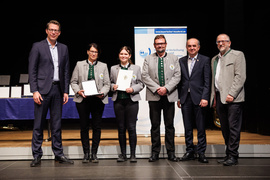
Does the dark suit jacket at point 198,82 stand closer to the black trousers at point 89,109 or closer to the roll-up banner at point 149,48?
the black trousers at point 89,109

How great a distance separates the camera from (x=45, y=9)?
6.80 m

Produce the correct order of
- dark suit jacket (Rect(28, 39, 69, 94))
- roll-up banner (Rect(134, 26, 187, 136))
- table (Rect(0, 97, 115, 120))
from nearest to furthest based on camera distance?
dark suit jacket (Rect(28, 39, 69, 94)) → table (Rect(0, 97, 115, 120)) → roll-up banner (Rect(134, 26, 187, 136))

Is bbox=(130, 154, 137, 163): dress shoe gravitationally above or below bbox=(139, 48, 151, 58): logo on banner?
below

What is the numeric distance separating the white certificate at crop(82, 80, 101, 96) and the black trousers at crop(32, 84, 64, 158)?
34cm

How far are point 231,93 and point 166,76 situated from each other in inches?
32.4

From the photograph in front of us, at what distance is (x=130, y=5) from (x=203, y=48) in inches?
78.4

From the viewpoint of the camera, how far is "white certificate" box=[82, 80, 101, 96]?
352 cm

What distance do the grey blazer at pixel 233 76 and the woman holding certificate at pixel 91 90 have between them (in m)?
1.44

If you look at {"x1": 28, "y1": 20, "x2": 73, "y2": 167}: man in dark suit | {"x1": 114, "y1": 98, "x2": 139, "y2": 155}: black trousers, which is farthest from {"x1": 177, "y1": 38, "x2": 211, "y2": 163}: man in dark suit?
{"x1": 28, "y1": 20, "x2": 73, "y2": 167}: man in dark suit

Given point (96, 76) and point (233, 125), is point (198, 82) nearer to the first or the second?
point (233, 125)

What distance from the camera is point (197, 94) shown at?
12.1ft

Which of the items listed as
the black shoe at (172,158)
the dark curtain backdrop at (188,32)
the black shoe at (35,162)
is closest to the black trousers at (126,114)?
the black shoe at (172,158)

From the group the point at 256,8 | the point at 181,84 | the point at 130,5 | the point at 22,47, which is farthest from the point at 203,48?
the point at 22,47

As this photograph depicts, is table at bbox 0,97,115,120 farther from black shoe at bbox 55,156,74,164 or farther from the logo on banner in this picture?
the logo on banner
